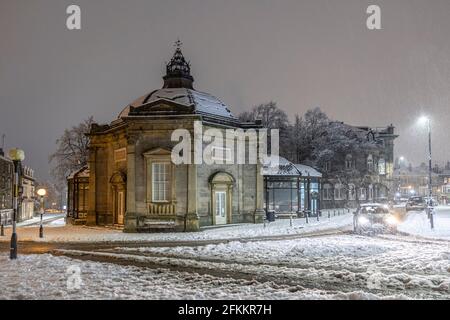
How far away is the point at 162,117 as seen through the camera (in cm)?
2859

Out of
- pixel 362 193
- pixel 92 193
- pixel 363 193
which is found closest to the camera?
pixel 92 193

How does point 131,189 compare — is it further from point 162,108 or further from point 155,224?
point 162,108

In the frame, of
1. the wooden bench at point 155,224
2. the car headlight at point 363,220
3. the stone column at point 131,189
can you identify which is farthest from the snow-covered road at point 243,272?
the stone column at point 131,189

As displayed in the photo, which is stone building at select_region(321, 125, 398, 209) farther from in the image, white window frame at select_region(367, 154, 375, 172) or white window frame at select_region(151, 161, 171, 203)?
white window frame at select_region(151, 161, 171, 203)

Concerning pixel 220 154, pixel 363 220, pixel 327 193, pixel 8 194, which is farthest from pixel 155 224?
pixel 327 193

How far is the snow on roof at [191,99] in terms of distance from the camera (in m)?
32.2

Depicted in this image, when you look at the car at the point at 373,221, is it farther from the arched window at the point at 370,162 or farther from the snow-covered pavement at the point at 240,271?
the arched window at the point at 370,162

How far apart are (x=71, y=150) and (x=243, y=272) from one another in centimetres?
4734

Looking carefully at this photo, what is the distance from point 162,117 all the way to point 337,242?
13754mm

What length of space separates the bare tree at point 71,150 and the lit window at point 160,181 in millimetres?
28978

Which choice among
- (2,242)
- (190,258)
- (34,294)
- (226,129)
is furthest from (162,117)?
(34,294)

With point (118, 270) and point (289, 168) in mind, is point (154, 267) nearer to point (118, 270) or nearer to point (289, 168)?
point (118, 270)

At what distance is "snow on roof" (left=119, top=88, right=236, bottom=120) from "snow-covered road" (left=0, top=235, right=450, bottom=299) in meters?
14.7

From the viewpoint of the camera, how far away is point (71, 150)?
56.3m
